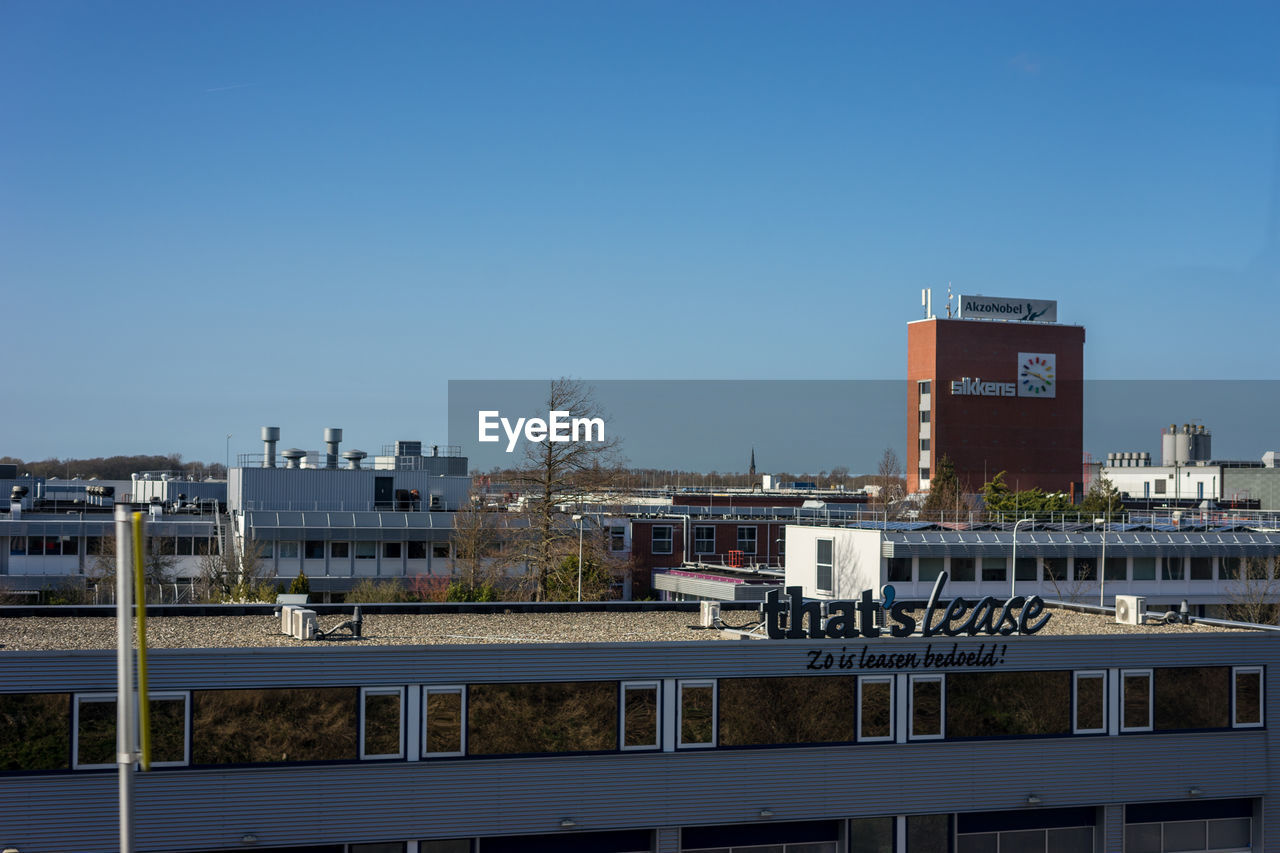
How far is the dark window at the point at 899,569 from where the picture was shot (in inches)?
2167

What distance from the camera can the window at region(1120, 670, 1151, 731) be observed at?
28422 millimetres

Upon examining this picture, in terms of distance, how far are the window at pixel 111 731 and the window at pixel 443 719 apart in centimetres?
445

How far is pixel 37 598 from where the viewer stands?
61.9 metres

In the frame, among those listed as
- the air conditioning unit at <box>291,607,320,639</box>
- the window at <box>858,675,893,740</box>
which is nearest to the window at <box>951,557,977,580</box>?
the window at <box>858,675,893,740</box>

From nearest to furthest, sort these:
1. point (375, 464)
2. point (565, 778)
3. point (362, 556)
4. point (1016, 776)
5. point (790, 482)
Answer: point (565, 778), point (1016, 776), point (362, 556), point (375, 464), point (790, 482)

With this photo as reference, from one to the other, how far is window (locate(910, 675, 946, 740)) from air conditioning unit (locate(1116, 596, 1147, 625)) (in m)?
9.18

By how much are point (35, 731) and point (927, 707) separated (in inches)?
708

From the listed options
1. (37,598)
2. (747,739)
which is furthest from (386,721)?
(37,598)

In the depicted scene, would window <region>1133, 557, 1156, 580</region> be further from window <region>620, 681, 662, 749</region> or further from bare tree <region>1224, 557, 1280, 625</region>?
window <region>620, 681, 662, 749</region>

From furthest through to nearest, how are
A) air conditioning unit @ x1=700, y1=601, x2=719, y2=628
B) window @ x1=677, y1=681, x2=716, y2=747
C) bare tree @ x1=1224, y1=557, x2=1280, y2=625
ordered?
1. bare tree @ x1=1224, y1=557, x2=1280, y2=625
2. air conditioning unit @ x1=700, y1=601, x2=719, y2=628
3. window @ x1=677, y1=681, x2=716, y2=747

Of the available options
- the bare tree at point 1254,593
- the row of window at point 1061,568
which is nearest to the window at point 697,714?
the row of window at point 1061,568

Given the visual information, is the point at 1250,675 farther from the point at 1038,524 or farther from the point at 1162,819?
the point at 1038,524

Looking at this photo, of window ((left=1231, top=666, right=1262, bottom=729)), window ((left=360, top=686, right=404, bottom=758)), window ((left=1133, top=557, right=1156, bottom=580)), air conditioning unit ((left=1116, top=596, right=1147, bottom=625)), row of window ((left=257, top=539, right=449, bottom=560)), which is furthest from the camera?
row of window ((left=257, top=539, right=449, bottom=560))

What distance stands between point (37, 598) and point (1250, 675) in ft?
181
